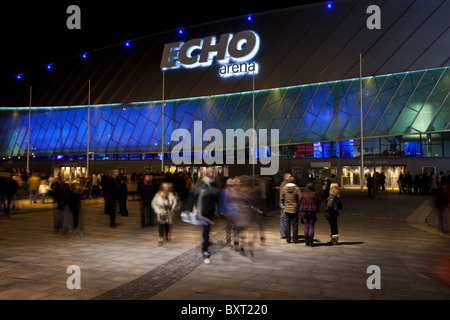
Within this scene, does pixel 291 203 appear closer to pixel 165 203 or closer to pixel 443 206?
pixel 165 203

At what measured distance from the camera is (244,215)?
829cm

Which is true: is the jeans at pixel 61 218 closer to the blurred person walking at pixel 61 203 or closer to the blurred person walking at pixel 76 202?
the blurred person walking at pixel 61 203

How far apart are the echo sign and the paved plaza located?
28217 mm

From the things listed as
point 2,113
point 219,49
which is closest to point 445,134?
point 219,49

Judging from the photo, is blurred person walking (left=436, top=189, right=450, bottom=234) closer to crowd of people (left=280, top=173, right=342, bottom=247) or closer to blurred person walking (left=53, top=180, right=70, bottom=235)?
crowd of people (left=280, top=173, right=342, bottom=247)

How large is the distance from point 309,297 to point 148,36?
4531 centimetres

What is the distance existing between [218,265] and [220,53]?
34.2m

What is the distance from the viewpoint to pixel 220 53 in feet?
125

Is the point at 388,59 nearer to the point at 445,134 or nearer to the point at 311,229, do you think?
the point at 445,134

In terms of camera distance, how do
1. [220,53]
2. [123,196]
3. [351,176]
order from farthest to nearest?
1. [220,53]
2. [351,176]
3. [123,196]

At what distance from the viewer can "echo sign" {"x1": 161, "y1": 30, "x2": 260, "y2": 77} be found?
36.9 m

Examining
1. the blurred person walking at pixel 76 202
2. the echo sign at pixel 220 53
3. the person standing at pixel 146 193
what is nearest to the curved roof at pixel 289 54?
the echo sign at pixel 220 53

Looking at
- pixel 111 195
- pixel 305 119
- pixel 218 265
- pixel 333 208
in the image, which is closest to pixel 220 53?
pixel 305 119

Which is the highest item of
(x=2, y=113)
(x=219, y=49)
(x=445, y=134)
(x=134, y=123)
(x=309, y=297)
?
(x=219, y=49)
